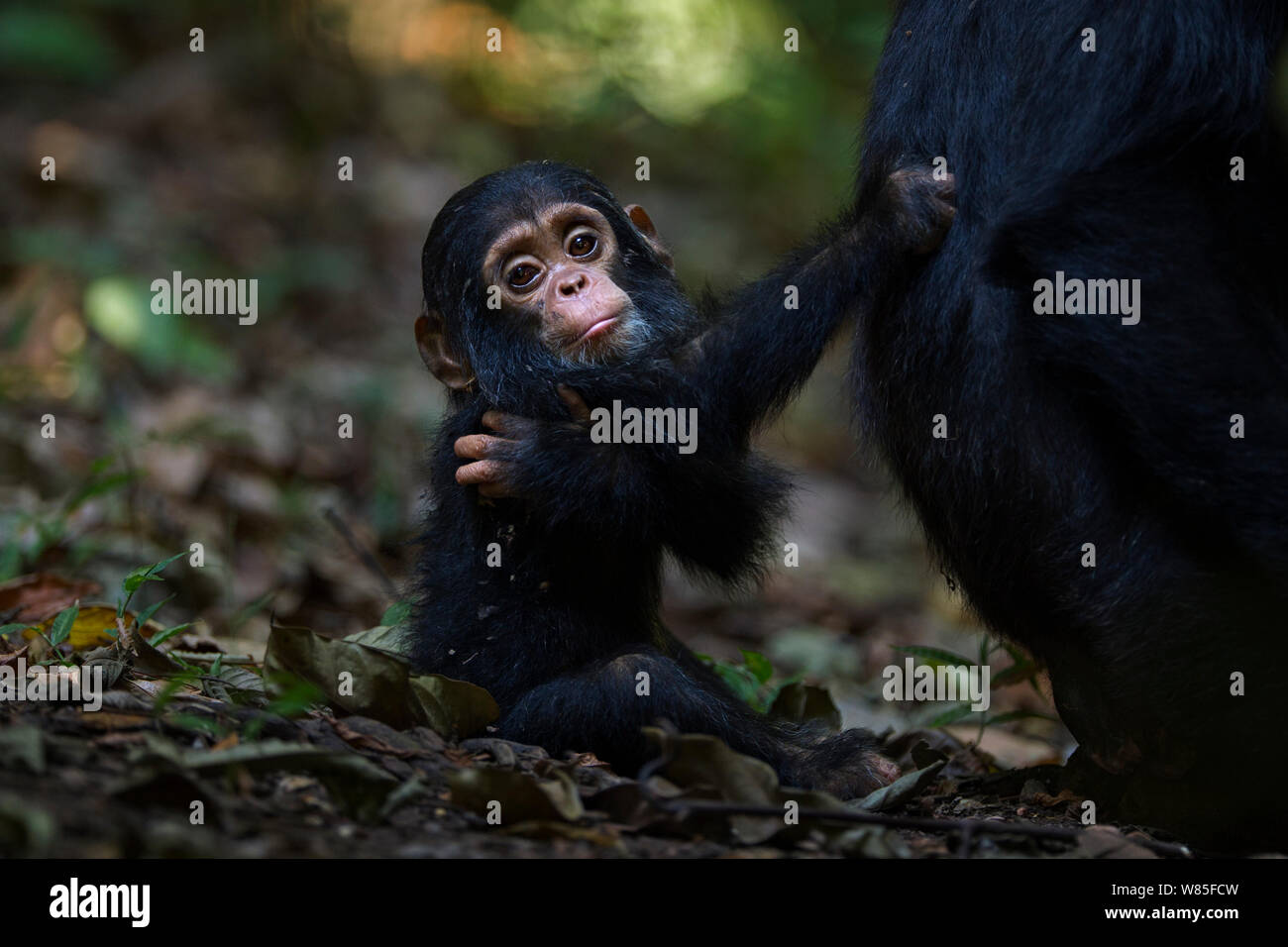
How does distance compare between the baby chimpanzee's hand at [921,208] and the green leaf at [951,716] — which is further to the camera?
the green leaf at [951,716]

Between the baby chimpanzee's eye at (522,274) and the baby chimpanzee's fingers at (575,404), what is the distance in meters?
0.55

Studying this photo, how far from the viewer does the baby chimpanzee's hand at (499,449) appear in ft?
12.6

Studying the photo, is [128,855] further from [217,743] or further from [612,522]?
[612,522]

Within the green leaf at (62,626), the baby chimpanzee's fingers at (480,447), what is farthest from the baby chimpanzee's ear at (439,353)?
the green leaf at (62,626)

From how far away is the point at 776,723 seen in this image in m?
4.32

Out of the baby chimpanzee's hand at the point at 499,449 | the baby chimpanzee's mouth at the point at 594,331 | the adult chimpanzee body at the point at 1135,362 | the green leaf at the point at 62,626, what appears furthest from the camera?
the baby chimpanzee's mouth at the point at 594,331

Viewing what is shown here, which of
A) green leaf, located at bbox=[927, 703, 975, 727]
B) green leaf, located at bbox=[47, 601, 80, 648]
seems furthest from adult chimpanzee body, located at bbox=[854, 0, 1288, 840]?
green leaf, located at bbox=[47, 601, 80, 648]

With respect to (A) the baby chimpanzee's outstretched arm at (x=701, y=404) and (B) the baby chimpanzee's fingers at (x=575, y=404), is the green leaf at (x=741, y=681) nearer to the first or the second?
(A) the baby chimpanzee's outstretched arm at (x=701, y=404)

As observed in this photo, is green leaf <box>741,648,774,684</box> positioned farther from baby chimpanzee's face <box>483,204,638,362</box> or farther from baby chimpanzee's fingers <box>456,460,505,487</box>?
baby chimpanzee's fingers <box>456,460,505,487</box>

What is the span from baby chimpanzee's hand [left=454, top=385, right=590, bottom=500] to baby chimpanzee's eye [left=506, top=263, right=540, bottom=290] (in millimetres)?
528

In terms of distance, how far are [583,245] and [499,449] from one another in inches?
36.3

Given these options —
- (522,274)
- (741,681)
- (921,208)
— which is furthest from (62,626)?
(921,208)

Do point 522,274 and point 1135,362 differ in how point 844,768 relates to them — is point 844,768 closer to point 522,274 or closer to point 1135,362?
point 1135,362

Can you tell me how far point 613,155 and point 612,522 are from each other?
9.35 metres
